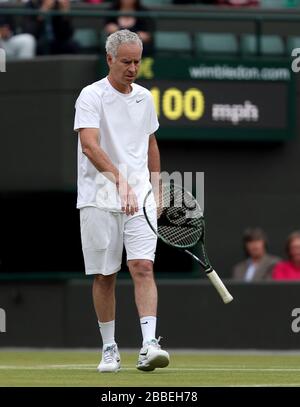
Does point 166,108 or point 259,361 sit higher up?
point 166,108

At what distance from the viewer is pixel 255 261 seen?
1594 cm

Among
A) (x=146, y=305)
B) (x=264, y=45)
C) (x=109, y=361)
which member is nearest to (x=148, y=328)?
(x=146, y=305)

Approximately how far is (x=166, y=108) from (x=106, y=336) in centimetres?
669

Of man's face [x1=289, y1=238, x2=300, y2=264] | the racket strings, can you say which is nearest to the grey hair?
the racket strings

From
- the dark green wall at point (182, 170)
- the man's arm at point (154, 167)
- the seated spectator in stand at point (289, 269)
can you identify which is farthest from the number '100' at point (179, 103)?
the man's arm at point (154, 167)

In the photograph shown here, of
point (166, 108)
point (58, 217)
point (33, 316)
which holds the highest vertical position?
point (166, 108)

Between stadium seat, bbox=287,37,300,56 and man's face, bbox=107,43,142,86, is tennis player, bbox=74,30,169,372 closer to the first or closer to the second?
man's face, bbox=107,43,142,86

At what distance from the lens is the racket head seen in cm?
934

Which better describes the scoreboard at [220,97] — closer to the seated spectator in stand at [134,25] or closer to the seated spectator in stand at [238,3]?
the seated spectator in stand at [134,25]

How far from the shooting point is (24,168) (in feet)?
53.3

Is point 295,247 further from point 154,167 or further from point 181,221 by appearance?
point 181,221

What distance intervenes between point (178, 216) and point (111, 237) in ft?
1.46
